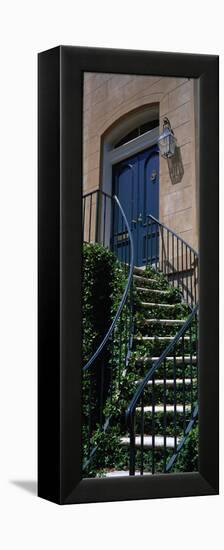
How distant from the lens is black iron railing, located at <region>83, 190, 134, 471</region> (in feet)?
24.1

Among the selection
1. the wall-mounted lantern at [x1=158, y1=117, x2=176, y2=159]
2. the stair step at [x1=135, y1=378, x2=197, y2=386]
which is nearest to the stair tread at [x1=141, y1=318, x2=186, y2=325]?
the stair step at [x1=135, y1=378, x2=197, y2=386]

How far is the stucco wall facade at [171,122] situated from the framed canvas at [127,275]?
0.03ft

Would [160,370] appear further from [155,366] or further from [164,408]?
[164,408]

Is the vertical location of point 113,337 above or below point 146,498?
above

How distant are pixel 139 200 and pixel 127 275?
0.54 metres

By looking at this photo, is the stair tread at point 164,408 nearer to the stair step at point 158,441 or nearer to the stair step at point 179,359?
the stair step at point 158,441

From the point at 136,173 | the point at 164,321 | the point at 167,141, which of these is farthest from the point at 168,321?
the point at 167,141

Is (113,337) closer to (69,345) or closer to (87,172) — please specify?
(69,345)

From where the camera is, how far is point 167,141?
306 inches

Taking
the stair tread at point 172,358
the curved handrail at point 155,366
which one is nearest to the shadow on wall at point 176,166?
the curved handrail at point 155,366

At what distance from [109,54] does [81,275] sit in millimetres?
1501

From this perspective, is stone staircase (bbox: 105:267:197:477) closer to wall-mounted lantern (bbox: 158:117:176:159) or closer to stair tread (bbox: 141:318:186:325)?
stair tread (bbox: 141:318:186:325)

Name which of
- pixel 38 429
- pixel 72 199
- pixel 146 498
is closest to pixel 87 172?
pixel 72 199

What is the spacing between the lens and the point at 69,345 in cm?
714
